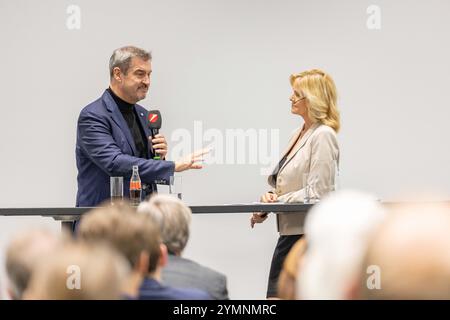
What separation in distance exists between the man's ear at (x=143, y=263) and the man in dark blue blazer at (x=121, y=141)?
2.19 m

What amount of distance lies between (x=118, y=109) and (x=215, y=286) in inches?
89.3

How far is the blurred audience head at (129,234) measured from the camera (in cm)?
212

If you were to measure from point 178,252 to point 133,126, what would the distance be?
6.94ft

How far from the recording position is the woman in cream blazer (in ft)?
14.6

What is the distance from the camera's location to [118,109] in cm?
473

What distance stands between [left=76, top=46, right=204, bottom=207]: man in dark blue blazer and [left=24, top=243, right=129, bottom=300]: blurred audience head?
2688mm

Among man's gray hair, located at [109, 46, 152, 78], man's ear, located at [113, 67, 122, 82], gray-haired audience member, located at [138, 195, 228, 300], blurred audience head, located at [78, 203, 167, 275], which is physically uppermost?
man's gray hair, located at [109, 46, 152, 78]

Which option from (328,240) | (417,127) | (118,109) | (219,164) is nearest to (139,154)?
(118,109)

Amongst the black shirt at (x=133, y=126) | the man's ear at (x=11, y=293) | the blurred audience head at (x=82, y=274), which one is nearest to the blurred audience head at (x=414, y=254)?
the blurred audience head at (x=82, y=274)

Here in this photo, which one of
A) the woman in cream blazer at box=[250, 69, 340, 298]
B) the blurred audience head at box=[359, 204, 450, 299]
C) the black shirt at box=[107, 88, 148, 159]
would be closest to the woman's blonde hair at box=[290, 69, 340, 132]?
the woman in cream blazer at box=[250, 69, 340, 298]

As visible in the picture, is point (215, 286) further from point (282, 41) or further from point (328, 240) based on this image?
point (282, 41)

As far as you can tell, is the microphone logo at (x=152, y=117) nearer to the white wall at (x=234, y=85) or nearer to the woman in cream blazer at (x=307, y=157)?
the woman in cream blazer at (x=307, y=157)

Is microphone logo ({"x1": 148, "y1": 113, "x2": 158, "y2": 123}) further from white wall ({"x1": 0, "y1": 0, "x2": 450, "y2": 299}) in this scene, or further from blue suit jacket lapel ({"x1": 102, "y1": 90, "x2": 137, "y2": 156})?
white wall ({"x1": 0, "y1": 0, "x2": 450, "y2": 299})

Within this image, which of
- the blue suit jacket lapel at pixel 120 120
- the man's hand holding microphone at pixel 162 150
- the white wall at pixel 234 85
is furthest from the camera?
the white wall at pixel 234 85
